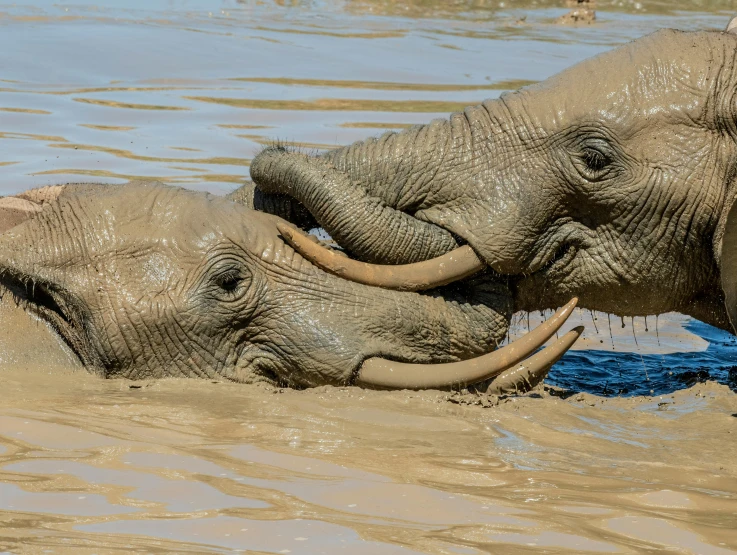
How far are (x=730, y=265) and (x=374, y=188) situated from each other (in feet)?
6.04

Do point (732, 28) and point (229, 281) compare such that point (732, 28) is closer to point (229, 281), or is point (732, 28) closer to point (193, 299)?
point (229, 281)

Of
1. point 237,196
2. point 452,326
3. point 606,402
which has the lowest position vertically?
point 606,402

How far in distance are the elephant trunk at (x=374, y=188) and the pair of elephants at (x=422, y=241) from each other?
10 mm

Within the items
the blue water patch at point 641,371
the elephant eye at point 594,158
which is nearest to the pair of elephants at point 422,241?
the elephant eye at point 594,158

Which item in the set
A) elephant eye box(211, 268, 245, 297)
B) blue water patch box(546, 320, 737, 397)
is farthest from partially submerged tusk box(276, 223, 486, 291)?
blue water patch box(546, 320, 737, 397)

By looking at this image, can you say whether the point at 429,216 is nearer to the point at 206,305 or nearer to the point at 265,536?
the point at 206,305

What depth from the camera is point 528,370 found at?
23.2 ft

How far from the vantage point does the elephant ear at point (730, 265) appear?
6.67 meters

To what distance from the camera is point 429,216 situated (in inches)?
281

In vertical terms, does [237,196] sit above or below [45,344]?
above

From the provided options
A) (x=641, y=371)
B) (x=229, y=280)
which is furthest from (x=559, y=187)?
(x=641, y=371)

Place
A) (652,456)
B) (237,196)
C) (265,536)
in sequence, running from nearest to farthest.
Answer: (265,536) → (652,456) → (237,196)

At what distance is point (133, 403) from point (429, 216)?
183cm

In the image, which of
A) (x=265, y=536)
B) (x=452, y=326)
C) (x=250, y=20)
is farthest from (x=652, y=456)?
(x=250, y=20)
